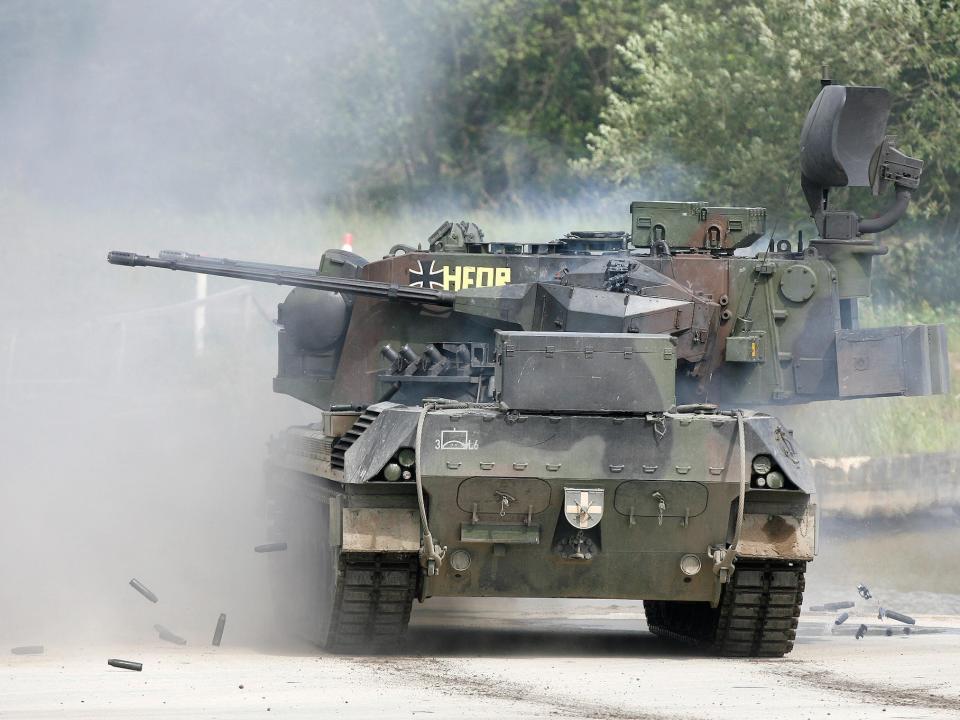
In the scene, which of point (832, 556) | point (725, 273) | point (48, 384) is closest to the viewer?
point (725, 273)

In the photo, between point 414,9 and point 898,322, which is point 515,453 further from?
point 414,9

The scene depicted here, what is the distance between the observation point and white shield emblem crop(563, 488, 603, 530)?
41.5ft

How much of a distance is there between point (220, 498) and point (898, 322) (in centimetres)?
1127

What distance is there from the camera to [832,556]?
2117 centimetres

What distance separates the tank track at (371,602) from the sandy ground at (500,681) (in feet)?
0.76

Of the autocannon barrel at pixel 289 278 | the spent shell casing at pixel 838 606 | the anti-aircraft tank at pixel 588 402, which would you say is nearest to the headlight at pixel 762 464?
the anti-aircraft tank at pixel 588 402

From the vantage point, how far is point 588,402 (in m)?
12.7

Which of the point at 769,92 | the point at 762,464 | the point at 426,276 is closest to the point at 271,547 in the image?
the point at 426,276

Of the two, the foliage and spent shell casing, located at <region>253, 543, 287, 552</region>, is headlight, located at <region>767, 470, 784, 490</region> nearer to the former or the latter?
spent shell casing, located at <region>253, 543, 287, 552</region>

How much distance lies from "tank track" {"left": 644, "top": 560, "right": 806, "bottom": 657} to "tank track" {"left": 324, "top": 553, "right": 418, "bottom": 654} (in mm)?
2026

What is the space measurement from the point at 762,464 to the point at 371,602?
104 inches

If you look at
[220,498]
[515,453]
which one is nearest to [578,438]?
[515,453]

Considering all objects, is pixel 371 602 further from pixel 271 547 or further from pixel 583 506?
pixel 271 547

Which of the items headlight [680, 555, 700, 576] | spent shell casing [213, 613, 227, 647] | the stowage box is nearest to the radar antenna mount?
the stowage box
